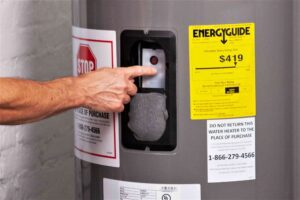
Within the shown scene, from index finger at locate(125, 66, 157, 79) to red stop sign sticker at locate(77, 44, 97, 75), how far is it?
10 cm

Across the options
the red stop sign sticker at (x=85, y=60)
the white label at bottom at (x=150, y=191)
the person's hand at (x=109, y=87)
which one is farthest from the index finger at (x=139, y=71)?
the white label at bottom at (x=150, y=191)

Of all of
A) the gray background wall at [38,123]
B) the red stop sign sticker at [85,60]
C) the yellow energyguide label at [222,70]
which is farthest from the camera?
the gray background wall at [38,123]

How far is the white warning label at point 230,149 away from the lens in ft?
5.52

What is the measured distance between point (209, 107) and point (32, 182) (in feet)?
2.73

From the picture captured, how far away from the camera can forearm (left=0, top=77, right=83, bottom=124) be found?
1654 mm

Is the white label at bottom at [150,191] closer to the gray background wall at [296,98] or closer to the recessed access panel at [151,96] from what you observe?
the recessed access panel at [151,96]

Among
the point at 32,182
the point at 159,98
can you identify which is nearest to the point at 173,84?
the point at 159,98

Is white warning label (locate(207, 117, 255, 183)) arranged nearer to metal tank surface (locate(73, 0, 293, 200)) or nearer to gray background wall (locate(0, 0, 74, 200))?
metal tank surface (locate(73, 0, 293, 200))

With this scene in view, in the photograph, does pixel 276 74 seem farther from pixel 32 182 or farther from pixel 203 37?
pixel 32 182

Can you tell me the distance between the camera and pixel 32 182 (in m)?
2.33

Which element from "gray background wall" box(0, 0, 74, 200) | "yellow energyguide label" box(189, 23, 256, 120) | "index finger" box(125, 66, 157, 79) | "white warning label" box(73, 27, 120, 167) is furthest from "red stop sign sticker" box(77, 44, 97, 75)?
"gray background wall" box(0, 0, 74, 200)

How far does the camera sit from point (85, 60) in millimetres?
1776

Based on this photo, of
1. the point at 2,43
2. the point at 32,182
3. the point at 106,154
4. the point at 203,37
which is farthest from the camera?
the point at 32,182

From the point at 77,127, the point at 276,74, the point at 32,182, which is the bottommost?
the point at 32,182
